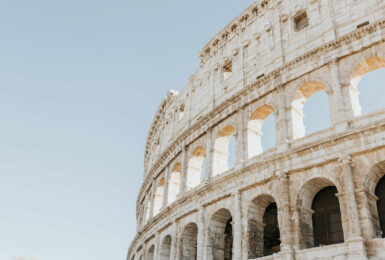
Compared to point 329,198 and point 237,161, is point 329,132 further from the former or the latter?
point 237,161

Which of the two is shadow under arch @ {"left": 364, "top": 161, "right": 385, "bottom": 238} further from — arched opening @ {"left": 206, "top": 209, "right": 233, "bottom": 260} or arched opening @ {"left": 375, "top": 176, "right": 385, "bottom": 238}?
arched opening @ {"left": 206, "top": 209, "right": 233, "bottom": 260}

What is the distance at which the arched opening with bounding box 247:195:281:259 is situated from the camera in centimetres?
1456

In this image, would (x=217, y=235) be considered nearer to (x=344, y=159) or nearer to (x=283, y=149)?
(x=283, y=149)

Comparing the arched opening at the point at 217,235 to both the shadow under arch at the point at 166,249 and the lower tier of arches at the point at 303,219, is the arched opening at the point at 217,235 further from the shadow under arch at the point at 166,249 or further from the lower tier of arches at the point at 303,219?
the shadow under arch at the point at 166,249

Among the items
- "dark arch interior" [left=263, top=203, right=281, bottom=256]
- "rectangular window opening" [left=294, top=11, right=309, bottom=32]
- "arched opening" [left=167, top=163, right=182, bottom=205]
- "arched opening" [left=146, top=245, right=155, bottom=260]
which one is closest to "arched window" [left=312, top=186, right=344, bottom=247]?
"dark arch interior" [left=263, top=203, right=281, bottom=256]

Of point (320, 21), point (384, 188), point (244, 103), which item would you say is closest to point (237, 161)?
point (244, 103)

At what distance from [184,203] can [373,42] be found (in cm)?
1041

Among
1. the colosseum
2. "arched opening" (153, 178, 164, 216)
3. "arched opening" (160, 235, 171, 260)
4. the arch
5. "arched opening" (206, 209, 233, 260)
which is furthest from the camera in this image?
"arched opening" (153, 178, 164, 216)

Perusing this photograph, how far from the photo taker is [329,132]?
13.7 metres

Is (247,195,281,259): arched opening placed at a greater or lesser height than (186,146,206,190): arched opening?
lesser

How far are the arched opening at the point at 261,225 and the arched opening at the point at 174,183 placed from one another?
6.34m

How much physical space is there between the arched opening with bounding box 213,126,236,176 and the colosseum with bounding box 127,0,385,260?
0.05 metres

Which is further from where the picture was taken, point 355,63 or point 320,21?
point 320,21

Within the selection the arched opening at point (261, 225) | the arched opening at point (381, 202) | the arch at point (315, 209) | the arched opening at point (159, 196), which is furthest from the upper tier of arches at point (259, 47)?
the arched opening at point (261, 225)
